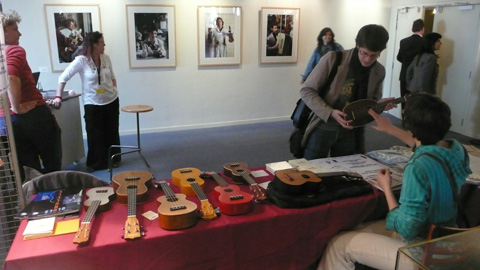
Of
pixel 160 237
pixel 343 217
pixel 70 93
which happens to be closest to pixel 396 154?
pixel 343 217

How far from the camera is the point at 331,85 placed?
2203 millimetres

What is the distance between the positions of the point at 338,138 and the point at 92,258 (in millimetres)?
1557

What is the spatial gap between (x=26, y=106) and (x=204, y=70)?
320 centimetres

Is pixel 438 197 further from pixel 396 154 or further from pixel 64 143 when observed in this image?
pixel 64 143

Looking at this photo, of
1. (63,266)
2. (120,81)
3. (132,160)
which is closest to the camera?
(63,266)

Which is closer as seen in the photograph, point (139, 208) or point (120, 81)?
point (139, 208)

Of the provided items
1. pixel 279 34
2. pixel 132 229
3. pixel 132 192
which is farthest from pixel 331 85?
pixel 279 34

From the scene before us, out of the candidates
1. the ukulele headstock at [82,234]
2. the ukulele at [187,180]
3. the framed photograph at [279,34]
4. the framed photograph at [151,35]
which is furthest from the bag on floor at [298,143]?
the framed photograph at [279,34]

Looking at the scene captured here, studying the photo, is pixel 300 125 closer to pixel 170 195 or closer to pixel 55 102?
pixel 170 195

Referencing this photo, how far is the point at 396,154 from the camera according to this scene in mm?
2291

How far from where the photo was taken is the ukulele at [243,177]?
172cm

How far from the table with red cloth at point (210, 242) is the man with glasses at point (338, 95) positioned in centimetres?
54

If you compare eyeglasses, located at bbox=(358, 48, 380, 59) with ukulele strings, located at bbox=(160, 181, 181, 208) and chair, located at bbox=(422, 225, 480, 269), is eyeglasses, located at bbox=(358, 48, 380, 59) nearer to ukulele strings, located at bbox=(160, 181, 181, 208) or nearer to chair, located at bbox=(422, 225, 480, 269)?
chair, located at bbox=(422, 225, 480, 269)

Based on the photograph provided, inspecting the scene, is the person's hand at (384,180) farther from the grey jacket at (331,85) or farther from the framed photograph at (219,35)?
the framed photograph at (219,35)
